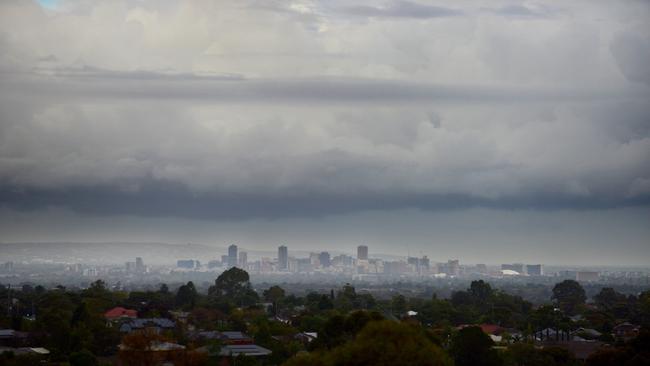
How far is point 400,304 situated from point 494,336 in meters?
32.8

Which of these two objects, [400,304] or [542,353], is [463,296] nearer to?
[400,304]

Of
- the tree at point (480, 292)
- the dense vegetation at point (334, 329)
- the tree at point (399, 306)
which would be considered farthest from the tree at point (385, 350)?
the tree at point (480, 292)

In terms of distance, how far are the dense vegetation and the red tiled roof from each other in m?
0.84

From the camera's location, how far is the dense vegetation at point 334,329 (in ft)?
128

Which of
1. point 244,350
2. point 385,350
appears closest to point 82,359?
point 244,350

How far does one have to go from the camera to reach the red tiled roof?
88.3 metres

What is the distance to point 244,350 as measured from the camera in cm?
6066

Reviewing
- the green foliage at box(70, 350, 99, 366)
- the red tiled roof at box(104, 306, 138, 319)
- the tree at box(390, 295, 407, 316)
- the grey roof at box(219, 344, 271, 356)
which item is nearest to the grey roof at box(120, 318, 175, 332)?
the red tiled roof at box(104, 306, 138, 319)

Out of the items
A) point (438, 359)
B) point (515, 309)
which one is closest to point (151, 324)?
point (438, 359)

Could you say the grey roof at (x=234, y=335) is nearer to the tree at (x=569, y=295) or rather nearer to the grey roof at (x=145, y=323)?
the grey roof at (x=145, y=323)

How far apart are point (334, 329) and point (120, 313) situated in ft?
156

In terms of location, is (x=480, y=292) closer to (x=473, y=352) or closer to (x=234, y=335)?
(x=234, y=335)

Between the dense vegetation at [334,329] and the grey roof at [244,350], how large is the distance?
2.55ft

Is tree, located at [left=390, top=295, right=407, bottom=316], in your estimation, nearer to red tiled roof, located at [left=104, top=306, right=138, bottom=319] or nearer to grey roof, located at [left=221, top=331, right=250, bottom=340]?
red tiled roof, located at [left=104, top=306, right=138, bottom=319]
